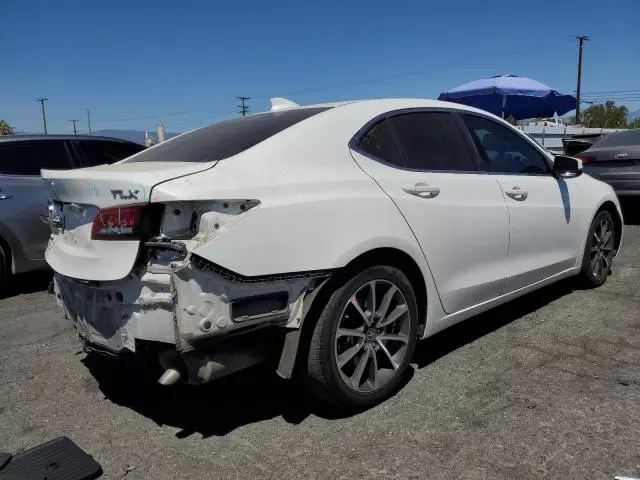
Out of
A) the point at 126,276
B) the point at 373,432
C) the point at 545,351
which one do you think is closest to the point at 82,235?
the point at 126,276

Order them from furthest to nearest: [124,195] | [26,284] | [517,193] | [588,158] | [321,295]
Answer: [588,158]
[26,284]
[517,193]
[321,295]
[124,195]

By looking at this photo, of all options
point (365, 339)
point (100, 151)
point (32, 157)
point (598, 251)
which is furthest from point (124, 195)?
point (598, 251)

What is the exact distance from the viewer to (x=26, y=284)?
5957 mm

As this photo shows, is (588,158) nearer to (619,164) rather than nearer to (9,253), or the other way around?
(619,164)

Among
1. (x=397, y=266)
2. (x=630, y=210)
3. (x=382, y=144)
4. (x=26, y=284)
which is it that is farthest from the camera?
(x=630, y=210)

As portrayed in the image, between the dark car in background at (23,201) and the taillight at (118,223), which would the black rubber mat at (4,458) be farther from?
the dark car in background at (23,201)

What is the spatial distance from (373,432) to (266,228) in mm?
1135

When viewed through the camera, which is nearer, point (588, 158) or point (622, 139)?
point (588, 158)

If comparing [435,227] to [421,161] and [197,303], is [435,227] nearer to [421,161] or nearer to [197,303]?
[421,161]

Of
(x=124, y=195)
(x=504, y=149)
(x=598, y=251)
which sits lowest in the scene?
(x=598, y=251)

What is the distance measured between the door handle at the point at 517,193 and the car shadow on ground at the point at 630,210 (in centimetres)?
548

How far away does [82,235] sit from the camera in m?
2.71

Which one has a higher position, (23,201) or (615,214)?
(23,201)

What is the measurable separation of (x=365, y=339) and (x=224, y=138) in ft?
4.38
